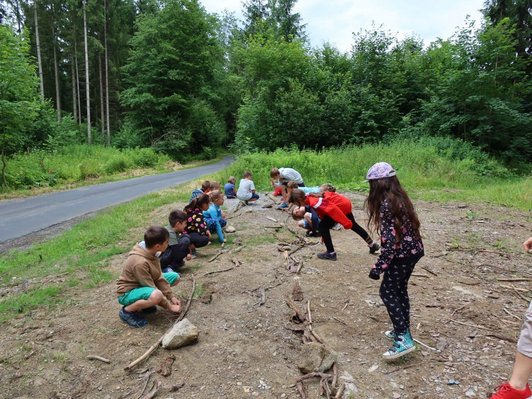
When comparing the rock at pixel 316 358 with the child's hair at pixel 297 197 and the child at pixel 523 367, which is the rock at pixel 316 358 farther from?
the child's hair at pixel 297 197

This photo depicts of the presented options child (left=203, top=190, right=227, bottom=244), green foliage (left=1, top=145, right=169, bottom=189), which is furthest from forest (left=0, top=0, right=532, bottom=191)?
child (left=203, top=190, right=227, bottom=244)

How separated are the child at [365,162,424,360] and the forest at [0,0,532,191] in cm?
1508

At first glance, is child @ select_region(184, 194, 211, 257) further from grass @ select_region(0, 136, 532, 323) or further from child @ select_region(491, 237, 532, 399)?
child @ select_region(491, 237, 532, 399)

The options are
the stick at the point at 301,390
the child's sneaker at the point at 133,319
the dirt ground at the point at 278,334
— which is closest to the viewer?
the stick at the point at 301,390

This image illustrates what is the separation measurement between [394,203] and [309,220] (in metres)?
4.29

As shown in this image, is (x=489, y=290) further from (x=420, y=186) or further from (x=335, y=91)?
(x=335, y=91)

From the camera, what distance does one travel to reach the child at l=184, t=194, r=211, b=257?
6.09 metres

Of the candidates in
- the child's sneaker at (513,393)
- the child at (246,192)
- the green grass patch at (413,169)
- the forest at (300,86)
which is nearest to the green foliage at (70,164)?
the forest at (300,86)

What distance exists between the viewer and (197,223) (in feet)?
20.6

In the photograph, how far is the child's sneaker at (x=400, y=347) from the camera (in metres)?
3.17

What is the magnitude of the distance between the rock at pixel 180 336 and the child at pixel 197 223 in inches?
102

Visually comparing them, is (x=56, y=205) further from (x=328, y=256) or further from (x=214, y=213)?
(x=328, y=256)

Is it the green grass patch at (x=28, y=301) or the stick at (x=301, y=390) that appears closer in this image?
the stick at (x=301, y=390)

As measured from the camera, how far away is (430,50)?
77.0 ft
